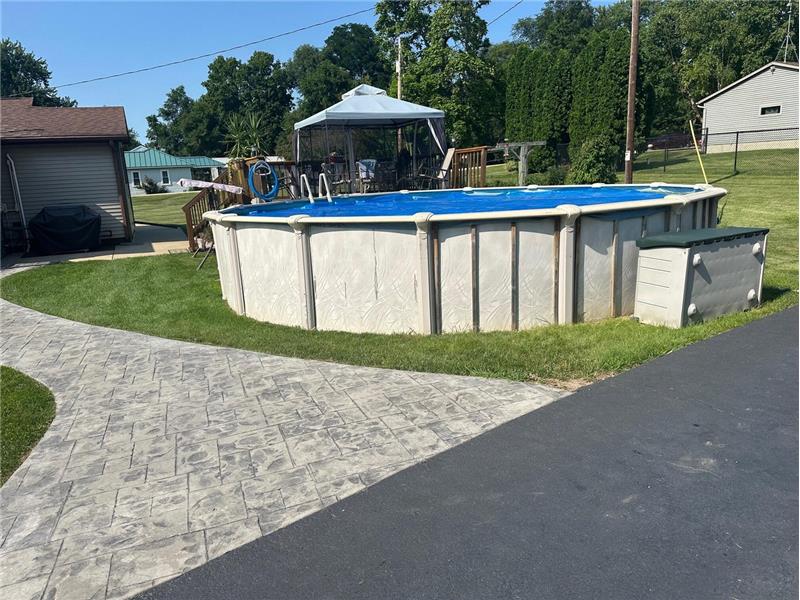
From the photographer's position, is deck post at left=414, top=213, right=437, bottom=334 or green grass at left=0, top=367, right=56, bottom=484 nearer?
green grass at left=0, top=367, right=56, bottom=484

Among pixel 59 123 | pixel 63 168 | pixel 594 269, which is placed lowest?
pixel 594 269

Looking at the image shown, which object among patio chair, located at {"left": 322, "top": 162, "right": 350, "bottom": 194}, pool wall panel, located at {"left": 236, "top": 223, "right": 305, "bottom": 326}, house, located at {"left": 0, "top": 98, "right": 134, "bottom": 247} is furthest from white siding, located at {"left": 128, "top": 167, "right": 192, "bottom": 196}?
pool wall panel, located at {"left": 236, "top": 223, "right": 305, "bottom": 326}

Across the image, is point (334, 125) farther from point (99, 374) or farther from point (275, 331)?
point (99, 374)

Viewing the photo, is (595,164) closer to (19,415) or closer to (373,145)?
(373,145)

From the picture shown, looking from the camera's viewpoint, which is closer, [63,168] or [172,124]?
[63,168]

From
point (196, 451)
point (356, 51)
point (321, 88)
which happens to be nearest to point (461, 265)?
point (196, 451)

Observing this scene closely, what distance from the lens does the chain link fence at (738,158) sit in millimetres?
21781

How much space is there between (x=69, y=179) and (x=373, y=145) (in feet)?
28.3

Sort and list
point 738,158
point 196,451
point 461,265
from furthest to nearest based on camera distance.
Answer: point 738,158, point 461,265, point 196,451

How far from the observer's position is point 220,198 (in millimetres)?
14414

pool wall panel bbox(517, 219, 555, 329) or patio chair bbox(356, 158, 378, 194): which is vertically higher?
patio chair bbox(356, 158, 378, 194)

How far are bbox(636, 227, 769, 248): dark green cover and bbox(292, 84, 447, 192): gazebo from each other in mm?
10092

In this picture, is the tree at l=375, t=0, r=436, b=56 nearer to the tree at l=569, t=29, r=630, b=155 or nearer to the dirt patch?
the tree at l=569, t=29, r=630, b=155

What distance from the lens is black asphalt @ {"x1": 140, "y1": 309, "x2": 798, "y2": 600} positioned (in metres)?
2.51
